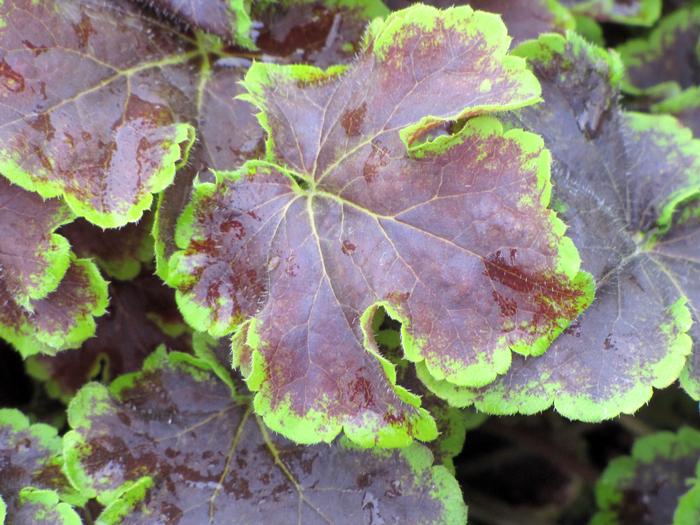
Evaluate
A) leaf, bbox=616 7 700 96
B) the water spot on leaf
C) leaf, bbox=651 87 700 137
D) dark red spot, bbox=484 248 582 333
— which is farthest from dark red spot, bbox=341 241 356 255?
leaf, bbox=616 7 700 96

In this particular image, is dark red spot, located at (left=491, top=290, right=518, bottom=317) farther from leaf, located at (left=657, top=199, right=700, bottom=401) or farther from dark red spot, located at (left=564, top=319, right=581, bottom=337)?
leaf, located at (left=657, top=199, right=700, bottom=401)

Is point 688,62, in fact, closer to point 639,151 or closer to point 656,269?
point 639,151

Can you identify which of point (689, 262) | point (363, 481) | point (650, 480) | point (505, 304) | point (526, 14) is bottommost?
point (650, 480)

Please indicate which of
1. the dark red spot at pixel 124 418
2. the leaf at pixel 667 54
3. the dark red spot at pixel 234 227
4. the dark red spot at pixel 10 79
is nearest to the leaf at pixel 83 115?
the dark red spot at pixel 10 79

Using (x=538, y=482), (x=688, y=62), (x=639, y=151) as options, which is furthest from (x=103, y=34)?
(x=538, y=482)

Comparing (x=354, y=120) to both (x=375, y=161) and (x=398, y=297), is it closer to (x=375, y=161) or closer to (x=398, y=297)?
(x=375, y=161)

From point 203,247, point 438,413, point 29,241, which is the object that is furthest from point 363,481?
point 29,241

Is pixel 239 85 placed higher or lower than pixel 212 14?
lower
